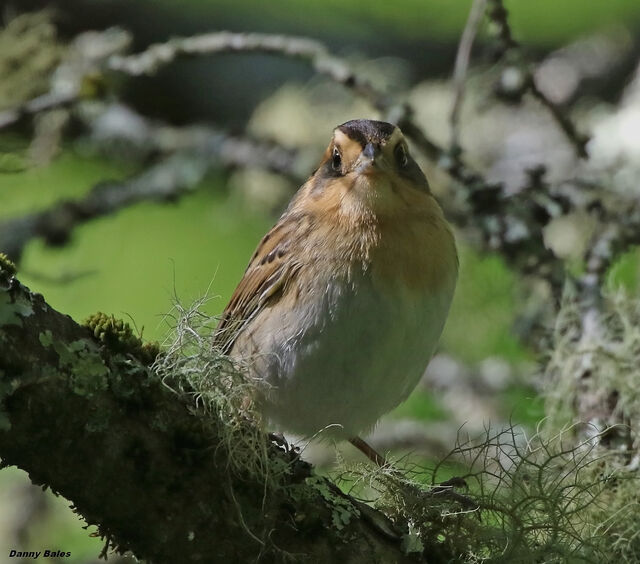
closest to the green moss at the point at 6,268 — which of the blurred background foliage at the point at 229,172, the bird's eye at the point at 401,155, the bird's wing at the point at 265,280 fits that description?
the bird's wing at the point at 265,280

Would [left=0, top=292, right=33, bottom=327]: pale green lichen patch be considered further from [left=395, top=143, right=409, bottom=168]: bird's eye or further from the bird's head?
[left=395, top=143, right=409, bottom=168]: bird's eye

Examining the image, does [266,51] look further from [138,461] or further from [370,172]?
[138,461]

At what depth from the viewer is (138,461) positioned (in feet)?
7.97

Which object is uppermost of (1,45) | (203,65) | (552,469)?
(203,65)

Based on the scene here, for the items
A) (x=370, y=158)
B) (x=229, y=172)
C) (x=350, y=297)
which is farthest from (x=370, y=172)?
(x=229, y=172)

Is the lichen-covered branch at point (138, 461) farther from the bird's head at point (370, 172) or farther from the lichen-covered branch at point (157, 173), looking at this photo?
the lichen-covered branch at point (157, 173)

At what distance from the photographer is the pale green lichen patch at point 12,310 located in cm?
228

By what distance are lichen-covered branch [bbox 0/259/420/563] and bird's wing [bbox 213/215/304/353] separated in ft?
3.00

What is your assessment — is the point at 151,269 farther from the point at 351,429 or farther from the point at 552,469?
the point at 552,469

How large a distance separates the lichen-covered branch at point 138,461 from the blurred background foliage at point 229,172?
2611 mm

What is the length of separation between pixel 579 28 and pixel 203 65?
105 inches

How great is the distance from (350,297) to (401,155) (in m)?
0.72

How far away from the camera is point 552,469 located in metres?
3.10

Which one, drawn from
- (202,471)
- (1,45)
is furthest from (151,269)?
(202,471)
